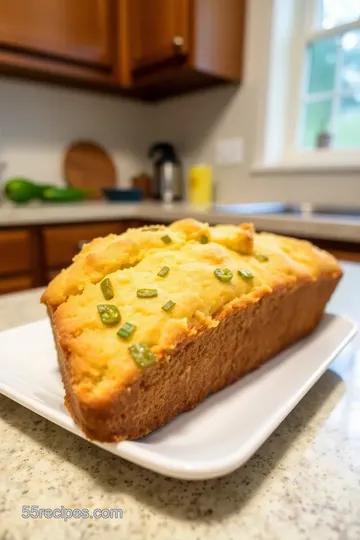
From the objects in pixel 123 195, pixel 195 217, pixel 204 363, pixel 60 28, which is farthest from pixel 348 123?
pixel 204 363

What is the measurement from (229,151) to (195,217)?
950mm

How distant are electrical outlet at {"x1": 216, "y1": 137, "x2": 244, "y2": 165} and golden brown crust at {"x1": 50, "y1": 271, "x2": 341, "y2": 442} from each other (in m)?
1.84

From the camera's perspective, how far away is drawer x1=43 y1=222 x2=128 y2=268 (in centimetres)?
175

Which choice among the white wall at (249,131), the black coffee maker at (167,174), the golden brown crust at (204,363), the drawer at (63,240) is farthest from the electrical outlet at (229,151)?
the golden brown crust at (204,363)

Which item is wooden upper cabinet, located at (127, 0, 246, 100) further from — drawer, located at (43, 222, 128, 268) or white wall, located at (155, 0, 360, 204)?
drawer, located at (43, 222, 128, 268)

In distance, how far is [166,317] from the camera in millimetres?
381

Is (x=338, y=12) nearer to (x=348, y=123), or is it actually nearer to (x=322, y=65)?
(x=322, y=65)

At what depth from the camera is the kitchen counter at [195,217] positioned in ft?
4.45

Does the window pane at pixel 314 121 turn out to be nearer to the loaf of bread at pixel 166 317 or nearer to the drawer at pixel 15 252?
the drawer at pixel 15 252

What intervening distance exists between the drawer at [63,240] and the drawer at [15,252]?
82mm

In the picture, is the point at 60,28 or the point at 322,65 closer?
the point at 60,28

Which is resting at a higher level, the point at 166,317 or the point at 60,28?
the point at 60,28

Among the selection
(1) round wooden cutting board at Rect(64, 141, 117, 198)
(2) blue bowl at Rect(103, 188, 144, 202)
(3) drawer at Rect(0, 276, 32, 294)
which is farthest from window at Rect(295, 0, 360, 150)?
(3) drawer at Rect(0, 276, 32, 294)

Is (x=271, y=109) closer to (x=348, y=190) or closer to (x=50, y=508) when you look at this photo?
(x=348, y=190)
